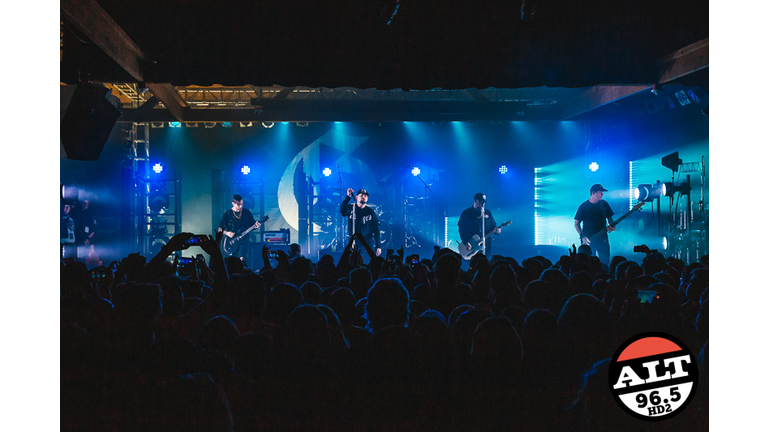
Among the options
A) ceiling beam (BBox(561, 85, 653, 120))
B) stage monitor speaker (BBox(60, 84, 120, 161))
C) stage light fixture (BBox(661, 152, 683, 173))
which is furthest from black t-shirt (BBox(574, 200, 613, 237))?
stage monitor speaker (BBox(60, 84, 120, 161))

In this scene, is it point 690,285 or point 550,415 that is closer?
point 550,415

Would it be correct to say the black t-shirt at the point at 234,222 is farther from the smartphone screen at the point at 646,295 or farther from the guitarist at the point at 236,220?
the smartphone screen at the point at 646,295

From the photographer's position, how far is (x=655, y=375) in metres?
1.20

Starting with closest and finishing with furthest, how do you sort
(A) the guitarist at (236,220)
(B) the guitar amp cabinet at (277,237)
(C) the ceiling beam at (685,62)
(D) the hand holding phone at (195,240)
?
(D) the hand holding phone at (195,240) → (C) the ceiling beam at (685,62) → (A) the guitarist at (236,220) → (B) the guitar amp cabinet at (277,237)

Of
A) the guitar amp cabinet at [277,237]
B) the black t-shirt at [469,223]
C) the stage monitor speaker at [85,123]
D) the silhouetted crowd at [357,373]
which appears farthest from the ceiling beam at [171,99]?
the silhouetted crowd at [357,373]

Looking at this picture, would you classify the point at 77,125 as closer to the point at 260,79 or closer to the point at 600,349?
the point at 260,79

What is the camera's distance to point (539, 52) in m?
2.85

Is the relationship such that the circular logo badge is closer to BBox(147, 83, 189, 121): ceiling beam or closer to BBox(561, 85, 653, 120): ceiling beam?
BBox(561, 85, 653, 120): ceiling beam

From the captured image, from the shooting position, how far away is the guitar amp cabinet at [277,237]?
9930 mm

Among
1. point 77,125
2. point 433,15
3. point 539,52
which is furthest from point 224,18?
point 539,52

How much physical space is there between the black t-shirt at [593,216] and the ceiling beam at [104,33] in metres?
4.70

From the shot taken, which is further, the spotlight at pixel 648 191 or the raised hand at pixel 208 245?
the spotlight at pixel 648 191

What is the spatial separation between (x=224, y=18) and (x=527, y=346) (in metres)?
2.28

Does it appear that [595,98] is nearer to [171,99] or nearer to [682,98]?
[682,98]
